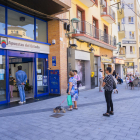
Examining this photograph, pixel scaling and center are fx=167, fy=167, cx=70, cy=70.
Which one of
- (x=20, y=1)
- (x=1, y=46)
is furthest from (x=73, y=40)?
(x=1, y=46)

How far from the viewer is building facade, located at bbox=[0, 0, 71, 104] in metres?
8.11

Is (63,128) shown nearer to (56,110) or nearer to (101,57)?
(56,110)

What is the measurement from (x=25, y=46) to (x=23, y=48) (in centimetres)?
20

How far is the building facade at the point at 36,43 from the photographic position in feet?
26.6

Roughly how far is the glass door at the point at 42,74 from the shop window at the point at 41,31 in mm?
1062

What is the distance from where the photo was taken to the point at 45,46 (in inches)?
411

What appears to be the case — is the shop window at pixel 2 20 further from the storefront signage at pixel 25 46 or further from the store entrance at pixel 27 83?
the store entrance at pixel 27 83

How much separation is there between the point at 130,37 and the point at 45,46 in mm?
26078

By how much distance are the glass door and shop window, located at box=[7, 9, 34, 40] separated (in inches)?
55.7

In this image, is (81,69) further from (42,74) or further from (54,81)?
(42,74)

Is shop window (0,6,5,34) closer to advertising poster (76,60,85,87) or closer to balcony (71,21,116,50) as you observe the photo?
balcony (71,21,116,50)

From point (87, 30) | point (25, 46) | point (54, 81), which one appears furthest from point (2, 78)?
point (87, 30)

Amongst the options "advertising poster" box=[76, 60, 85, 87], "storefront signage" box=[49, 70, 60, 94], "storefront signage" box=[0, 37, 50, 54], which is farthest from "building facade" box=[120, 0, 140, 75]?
"storefront signage" box=[0, 37, 50, 54]

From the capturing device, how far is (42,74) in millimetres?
10391
